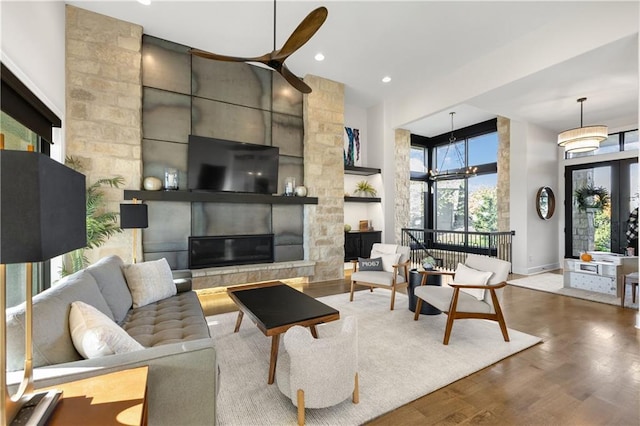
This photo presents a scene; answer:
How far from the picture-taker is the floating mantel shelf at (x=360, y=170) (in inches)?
263

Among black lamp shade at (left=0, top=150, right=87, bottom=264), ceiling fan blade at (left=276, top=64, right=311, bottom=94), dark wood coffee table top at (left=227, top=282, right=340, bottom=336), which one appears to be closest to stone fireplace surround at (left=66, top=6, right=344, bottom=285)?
dark wood coffee table top at (left=227, top=282, right=340, bottom=336)

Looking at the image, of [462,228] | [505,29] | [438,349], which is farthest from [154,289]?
[462,228]

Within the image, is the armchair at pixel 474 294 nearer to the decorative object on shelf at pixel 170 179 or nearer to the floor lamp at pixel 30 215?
the floor lamp at pixel 30 215

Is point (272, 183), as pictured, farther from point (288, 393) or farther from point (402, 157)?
point (288, 393)

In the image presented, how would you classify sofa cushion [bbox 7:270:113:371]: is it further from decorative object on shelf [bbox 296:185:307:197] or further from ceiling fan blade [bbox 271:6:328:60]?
decorative object on shelf [bbox 296:185:307:197]

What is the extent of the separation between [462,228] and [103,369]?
9017 millimetres

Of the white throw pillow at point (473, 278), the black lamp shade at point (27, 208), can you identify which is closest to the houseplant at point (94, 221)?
the black lamp shade at point (27, 208)

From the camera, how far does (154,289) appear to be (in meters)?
2.85

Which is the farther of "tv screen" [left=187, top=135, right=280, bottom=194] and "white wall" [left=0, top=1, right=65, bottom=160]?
"tv screen" [left=187, top=135, right=280, bottom=194]

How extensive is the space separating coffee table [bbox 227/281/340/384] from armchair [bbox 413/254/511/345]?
1239 mm

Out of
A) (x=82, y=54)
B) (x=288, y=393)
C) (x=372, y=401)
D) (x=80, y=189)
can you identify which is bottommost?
(x=372, y=401)

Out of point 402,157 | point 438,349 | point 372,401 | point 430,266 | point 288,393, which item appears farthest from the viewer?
point 402,157

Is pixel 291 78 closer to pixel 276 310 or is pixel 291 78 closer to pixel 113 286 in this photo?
pixel 276 310

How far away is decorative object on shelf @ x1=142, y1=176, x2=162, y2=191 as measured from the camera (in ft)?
14.2
